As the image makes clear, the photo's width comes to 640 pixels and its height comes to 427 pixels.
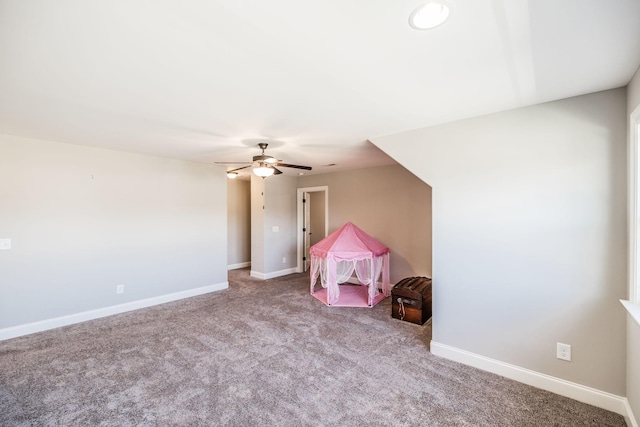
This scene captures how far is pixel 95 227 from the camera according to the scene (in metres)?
3.97

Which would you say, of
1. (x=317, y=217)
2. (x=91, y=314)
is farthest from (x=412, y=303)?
(x=317, y=217)

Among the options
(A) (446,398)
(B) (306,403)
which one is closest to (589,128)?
(A) (446,398)

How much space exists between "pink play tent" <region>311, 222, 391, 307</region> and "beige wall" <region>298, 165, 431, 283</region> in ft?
1.45

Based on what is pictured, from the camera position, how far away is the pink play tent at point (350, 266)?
4.52 meters

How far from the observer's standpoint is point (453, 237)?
2838 millimetres

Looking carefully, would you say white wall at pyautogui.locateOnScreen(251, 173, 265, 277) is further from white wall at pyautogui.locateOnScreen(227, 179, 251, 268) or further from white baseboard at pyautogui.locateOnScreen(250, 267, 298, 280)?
white wall at pyautogui.locateOnScreen(227, 179, 251, 268)

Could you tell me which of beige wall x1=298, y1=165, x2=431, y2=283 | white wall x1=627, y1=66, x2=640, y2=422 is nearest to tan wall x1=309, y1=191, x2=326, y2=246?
beige wall x1=298, y1=165, x2=431, y2=283

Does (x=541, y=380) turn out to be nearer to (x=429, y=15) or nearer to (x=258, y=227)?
(x=429, y=15)

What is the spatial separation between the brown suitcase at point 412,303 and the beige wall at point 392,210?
104cm

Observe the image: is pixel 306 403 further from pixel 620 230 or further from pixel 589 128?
pixel 589 128

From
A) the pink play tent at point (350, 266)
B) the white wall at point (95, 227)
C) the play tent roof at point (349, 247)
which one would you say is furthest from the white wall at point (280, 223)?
the play tent roof at point (349, 247)

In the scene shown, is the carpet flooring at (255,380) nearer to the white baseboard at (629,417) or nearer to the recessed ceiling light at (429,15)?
the white baseboard at (629,417)

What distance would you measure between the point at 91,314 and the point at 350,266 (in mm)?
3963

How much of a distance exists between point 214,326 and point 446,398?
2773 mm
